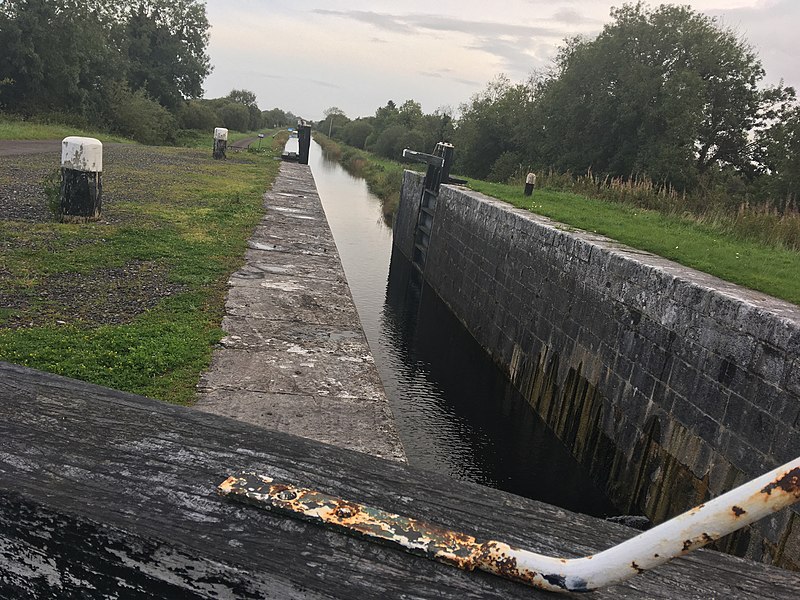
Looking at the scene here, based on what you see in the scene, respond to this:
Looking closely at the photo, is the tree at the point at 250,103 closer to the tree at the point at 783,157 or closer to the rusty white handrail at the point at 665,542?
the tree at the point at 783,157

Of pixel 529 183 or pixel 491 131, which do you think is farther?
pixel 491 131

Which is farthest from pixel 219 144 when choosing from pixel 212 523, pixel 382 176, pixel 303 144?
pixel 212 523

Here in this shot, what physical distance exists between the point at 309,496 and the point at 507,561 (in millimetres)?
251

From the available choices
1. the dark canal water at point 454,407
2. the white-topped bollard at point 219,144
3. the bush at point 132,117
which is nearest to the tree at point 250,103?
the bush at point 132,117

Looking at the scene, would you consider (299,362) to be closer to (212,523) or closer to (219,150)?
(212,523)

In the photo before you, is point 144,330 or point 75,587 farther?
point 144,330

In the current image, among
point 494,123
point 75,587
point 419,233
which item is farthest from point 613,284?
point 494,123

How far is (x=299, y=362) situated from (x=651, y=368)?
336 cm

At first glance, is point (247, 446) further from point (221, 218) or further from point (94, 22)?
point (94, 22)

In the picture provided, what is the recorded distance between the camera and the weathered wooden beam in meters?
0.68

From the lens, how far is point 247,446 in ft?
2.94

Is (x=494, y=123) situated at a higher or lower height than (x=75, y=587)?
higher

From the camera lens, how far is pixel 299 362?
396 centimetres

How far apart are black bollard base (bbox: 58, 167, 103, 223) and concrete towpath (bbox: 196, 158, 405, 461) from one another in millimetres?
2378
